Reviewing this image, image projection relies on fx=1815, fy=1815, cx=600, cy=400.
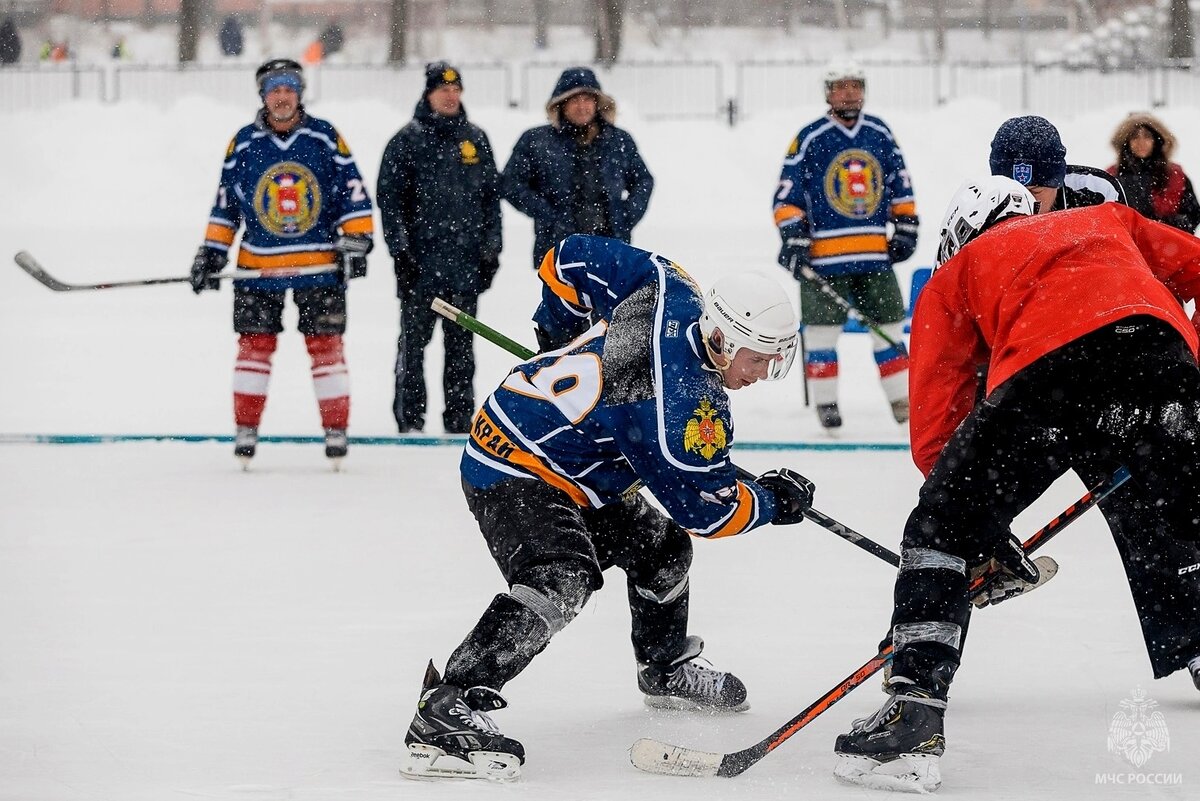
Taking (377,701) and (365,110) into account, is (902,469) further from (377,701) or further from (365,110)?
(365,110)

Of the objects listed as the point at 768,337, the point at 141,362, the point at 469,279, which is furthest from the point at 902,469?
the point at 141,362

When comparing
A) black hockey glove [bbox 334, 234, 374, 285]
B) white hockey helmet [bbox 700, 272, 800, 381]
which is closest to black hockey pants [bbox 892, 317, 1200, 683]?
white hockey helmet [bbox 700, 272, 800, 381]

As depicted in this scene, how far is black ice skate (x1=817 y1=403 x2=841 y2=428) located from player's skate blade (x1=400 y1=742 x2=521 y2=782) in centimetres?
414

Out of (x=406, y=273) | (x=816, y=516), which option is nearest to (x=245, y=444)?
(x=406, y=273)

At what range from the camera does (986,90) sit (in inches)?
801

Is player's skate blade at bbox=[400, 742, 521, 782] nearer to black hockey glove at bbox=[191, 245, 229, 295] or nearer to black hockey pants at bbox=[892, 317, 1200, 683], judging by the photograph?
black hockey pants at bbox=[892, 317, 1200, 683]

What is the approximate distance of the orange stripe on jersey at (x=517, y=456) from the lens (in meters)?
3.30

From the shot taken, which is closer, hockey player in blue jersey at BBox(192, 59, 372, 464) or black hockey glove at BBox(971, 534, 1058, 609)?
black hockey glove at BBox(971, 534, 1058, 609)

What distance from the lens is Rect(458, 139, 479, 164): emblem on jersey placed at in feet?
23.5

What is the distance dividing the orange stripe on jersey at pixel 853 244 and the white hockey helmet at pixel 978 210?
3.72m

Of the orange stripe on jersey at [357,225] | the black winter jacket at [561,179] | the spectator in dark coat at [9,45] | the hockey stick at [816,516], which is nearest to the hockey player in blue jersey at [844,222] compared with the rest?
the black winter jacket at [561,179]

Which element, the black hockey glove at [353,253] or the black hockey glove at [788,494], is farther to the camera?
the black hockey glove at [353,253]

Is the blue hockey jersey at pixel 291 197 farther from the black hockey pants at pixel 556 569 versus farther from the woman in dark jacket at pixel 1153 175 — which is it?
the black hockey pants at pixel 556 569

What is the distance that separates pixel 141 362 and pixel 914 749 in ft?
21.9
